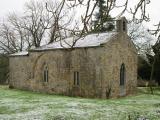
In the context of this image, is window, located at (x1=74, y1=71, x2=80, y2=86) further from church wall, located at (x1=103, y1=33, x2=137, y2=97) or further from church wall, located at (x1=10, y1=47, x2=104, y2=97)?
church wall, located at (x1=103, y1=33, x2=137, y2=97)

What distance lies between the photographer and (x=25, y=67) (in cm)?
4191

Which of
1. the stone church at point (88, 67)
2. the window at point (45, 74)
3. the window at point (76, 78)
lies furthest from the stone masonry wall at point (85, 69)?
the window at point (45, 74)

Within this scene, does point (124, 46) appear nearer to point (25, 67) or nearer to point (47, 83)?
point (47, 83)

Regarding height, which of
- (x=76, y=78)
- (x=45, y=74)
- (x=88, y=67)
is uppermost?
(x=88, y=67)

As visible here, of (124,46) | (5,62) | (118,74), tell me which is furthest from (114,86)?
(5,62)

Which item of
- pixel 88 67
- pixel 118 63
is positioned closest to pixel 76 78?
pixel 88 67

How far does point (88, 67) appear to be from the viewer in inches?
1355

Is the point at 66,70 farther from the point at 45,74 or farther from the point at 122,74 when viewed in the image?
the point at 122,74

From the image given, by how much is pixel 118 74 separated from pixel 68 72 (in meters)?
4.86

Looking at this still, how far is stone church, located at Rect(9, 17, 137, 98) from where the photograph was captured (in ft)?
112

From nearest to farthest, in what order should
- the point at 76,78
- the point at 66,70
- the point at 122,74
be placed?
the point at 76,78 < the point at 66,70 < the point at 122,74

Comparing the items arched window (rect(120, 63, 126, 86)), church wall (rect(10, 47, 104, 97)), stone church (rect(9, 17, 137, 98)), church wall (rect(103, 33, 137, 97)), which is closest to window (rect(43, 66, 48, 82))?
stone church (rect(9, 17, 137, 98))

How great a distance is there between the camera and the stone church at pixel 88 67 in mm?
34000

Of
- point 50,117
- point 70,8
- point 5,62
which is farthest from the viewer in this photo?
point 5,62
